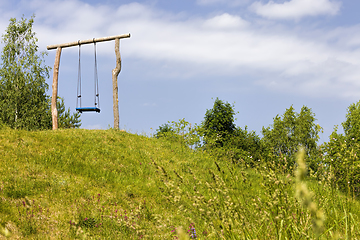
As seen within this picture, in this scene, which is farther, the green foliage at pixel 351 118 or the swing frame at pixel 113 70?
the green foliage at pixel 351 118

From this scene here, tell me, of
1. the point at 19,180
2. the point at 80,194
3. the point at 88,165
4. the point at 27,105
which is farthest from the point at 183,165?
the point at 27,105

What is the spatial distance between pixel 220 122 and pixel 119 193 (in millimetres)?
15233

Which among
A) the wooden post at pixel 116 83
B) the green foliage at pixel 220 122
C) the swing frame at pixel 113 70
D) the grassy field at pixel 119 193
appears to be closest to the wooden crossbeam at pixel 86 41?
the swing frame at pixel 113 70

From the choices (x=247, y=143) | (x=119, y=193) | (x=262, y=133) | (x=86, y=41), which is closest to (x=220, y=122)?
(x=247, y=143)

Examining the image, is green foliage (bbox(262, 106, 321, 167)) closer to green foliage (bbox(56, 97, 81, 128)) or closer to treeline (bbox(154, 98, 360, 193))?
treeline (bbox(154, 98, 360, 193))

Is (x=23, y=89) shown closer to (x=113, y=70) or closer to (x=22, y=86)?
(x=22, y=86)

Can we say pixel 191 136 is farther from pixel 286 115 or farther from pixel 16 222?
pixel 16 222

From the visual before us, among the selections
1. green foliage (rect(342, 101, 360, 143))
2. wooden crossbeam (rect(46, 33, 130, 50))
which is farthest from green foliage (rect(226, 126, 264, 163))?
wooden crossbeam (rect(46, 33, 130, 50))

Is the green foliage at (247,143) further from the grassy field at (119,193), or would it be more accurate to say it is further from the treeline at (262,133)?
the grassy field at (119,193)

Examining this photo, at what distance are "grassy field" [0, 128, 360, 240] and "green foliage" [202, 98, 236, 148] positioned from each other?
891 centimetres

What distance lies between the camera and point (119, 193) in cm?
784

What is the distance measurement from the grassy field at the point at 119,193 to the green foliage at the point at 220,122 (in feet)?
29.2

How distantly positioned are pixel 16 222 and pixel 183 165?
22.1 ft

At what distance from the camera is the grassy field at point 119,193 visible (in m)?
3.08
